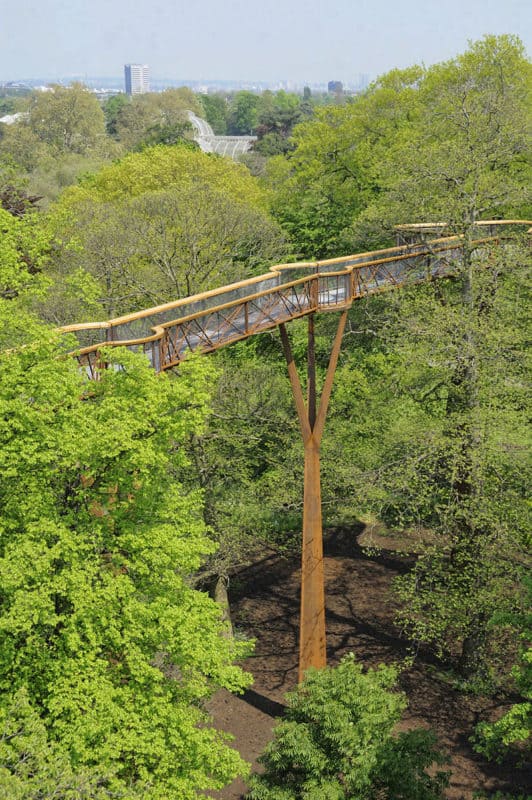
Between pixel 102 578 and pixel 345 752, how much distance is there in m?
4.37

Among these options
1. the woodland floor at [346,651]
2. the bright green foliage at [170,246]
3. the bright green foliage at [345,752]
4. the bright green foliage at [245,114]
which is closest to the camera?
the bright green foliage at [345,752]

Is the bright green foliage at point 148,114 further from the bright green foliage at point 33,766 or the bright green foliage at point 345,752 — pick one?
the bright green foliage at point 33,766

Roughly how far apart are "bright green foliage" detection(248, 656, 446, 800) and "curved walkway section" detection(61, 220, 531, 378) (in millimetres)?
6502

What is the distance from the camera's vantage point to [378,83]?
3469 centimetres

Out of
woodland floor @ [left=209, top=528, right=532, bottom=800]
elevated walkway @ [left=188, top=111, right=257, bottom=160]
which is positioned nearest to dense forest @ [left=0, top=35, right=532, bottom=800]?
woodland floor @ [left=209, top=528, right=532, bottom=800]

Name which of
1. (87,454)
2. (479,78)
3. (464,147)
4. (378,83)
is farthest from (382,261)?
(378,83)

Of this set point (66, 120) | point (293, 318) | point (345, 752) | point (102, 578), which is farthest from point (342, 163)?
point (66, 120)

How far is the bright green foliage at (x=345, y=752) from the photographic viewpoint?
11.4 m

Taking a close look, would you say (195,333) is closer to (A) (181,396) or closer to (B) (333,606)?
(A) (181,396)

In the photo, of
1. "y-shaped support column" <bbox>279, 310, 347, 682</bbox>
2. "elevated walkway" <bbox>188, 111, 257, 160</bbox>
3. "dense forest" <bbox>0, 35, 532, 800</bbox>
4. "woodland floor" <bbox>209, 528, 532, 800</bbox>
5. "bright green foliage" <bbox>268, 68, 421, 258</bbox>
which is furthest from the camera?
"elevated walkway" <bbox>188, 111, 257, 160</bbox>

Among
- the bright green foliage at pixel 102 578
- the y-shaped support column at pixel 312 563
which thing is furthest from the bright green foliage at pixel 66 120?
the bright green foliage at pixel 102 578

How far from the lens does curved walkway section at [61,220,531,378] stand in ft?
47.9

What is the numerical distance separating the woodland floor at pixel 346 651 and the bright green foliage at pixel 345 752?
3.60 m

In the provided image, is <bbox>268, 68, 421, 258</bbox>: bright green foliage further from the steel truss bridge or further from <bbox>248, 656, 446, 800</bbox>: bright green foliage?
<bbox>248, 656, 446, 800</bbox>: bright green foliage
